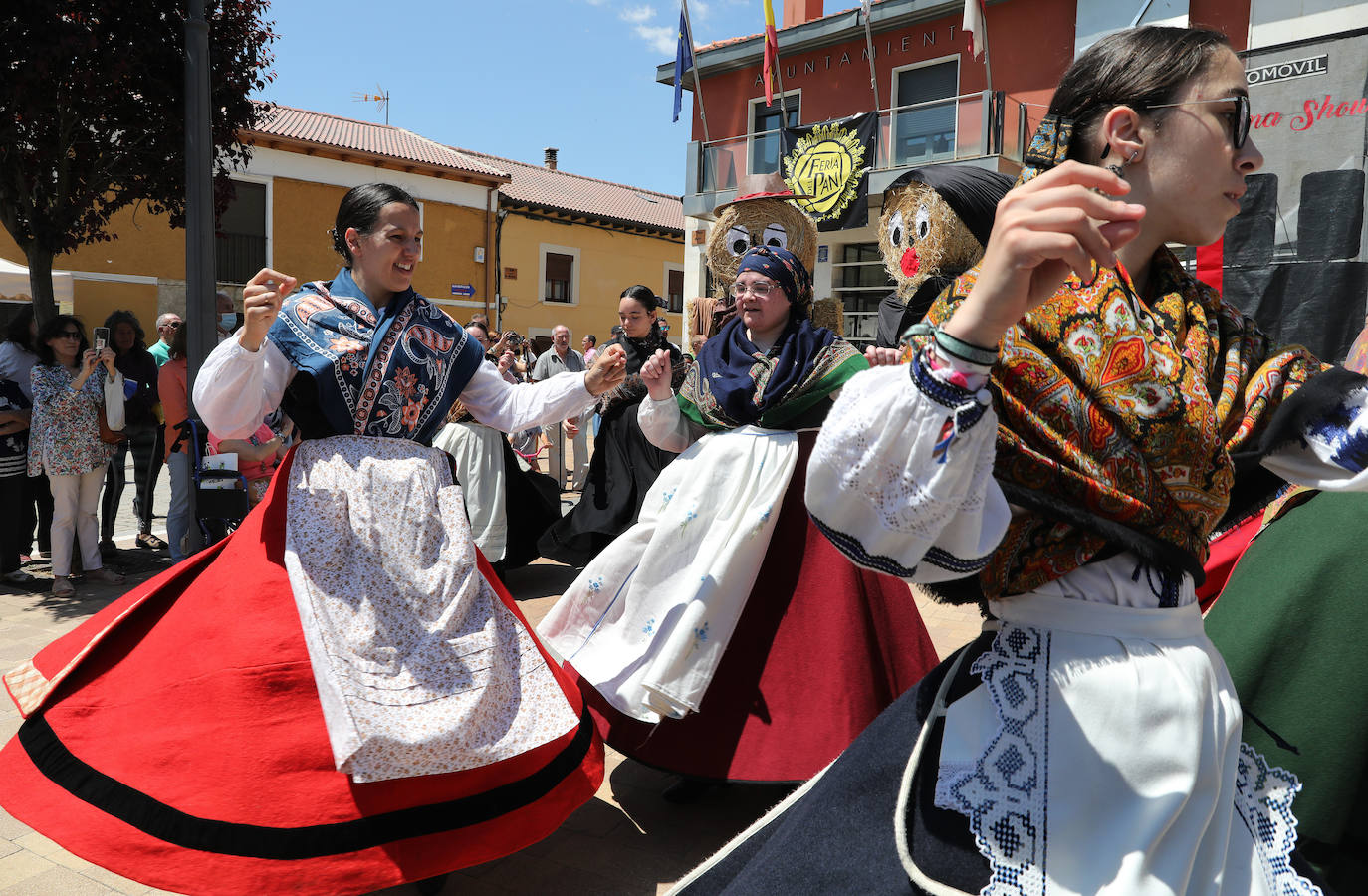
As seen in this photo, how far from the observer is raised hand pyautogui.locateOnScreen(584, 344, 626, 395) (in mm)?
3020


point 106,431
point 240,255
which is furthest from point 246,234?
point 106,431

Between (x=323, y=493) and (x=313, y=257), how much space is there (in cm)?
2091

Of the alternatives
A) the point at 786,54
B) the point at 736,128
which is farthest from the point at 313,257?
the point at 786,54

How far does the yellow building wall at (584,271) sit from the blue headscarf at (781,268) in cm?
2293

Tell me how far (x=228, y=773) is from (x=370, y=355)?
Result: 3.72ft

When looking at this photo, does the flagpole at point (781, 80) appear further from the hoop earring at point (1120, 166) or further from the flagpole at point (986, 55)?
the hoop earring at point (1120, 166)

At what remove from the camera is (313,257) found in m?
21.5

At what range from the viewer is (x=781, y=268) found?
3.32 m

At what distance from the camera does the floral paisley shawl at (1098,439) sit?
1.14 metres

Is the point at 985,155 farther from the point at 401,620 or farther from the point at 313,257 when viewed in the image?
the point at 313,257

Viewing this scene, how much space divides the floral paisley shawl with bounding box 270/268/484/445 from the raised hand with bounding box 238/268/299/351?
0.19 metres

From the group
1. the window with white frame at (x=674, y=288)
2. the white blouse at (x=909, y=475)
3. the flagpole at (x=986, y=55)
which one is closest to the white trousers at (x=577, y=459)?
the flagpole at (x=986, y=55)

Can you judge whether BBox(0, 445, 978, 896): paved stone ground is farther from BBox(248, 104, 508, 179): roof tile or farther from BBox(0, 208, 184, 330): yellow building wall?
BBox(248, 104, 508, 179): roof tile

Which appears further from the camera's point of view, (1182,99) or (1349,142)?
(1349,142)
